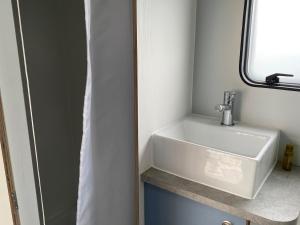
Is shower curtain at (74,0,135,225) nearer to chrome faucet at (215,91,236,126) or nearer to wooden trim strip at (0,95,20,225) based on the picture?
wooden trim strip at (0,95,20,225)

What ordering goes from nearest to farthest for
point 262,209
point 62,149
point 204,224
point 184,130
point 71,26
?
1. point 262,209
2. point 204,224
3. point 184,130
4. point 71,26
5. point 62,149

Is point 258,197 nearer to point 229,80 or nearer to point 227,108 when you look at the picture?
point 227,108

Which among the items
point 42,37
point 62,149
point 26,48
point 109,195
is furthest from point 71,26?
point 109,195

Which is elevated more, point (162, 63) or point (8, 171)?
point (162, 63)

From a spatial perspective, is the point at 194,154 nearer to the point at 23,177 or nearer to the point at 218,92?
the point at 218,92

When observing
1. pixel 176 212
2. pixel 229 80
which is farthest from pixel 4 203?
pixel 229 80

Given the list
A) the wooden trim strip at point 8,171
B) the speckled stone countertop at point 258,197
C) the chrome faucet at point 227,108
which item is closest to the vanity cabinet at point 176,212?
the speckled stone countertop at point 258,197

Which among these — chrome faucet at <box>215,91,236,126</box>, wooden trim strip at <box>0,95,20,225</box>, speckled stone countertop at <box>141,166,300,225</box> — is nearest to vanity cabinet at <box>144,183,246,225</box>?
speckled stone countertop at <box>141,166,300,225</box>

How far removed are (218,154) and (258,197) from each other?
232 millimetres

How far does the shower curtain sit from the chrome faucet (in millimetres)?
498

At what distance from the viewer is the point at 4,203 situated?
135 cm

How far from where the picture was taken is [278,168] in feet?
4.50

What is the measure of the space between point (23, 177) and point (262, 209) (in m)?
1.06

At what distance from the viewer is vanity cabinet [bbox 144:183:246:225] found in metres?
1.15
